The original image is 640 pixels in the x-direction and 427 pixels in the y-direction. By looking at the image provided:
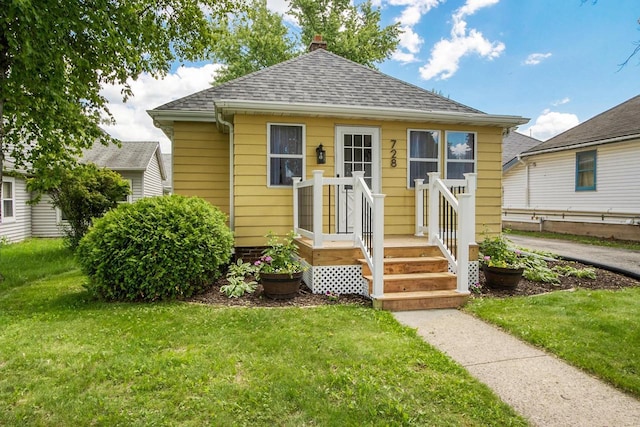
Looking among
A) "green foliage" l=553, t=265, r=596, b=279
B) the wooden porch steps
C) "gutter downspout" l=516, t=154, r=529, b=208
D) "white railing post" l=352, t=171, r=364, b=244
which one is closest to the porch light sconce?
"white railing post" l=352, t=171, r=364, b=244

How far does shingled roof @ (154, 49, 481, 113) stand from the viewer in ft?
22.5

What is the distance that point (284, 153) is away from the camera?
6.46 meters

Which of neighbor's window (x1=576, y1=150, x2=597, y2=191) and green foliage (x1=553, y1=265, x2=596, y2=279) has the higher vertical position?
neighbor's window (x1=576, y1=150, x2=597, y2=191)

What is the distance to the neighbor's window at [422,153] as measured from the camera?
6.99 meters

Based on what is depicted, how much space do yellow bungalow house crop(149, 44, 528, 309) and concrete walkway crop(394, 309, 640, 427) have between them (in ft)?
4.02

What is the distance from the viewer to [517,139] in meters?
20.6

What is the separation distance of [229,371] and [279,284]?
2.04m

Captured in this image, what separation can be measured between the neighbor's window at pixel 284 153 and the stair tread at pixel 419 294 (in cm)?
285

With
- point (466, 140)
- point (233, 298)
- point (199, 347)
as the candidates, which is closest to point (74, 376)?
point (199, 347)

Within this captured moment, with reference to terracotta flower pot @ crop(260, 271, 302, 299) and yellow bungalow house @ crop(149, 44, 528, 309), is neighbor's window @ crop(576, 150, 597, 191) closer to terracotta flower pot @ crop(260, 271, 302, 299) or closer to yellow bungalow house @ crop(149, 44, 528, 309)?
yellow bungalow house @ crop(149, 44, 528, 309)

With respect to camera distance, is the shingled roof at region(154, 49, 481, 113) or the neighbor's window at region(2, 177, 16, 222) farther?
the neighbor's window at region(2, 177, 16, 222)

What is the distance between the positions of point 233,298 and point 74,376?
7.59ft

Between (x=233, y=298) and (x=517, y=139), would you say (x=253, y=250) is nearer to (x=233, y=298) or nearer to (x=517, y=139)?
(x=233, y=298)

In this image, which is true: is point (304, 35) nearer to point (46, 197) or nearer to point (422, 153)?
point (46, 197)
